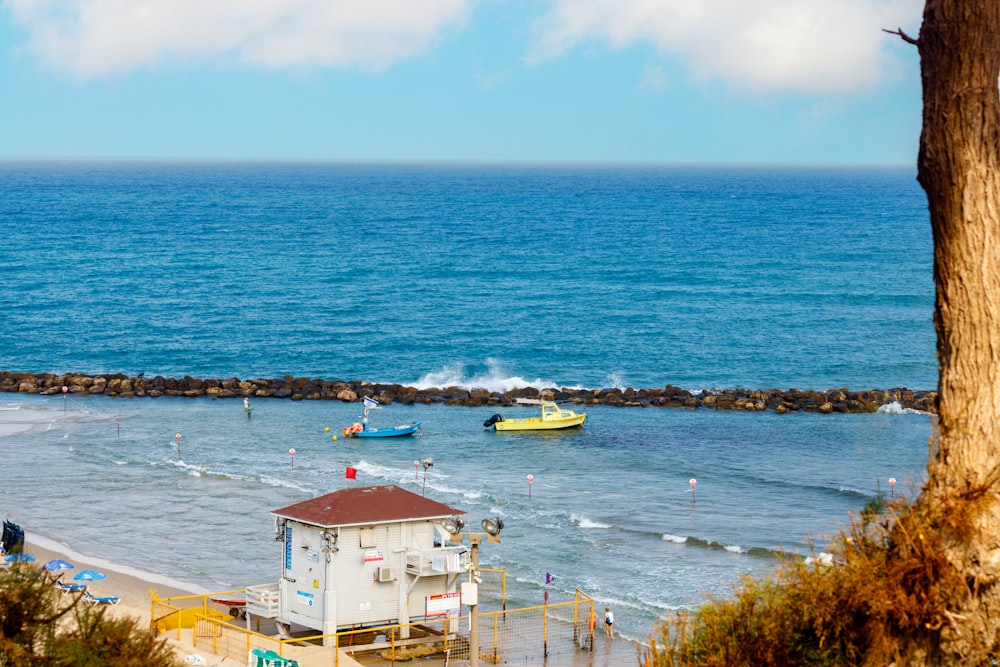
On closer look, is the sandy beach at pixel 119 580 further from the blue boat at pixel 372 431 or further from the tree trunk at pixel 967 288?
the tree trunk at pixel 967 288

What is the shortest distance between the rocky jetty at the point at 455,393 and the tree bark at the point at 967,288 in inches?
2054

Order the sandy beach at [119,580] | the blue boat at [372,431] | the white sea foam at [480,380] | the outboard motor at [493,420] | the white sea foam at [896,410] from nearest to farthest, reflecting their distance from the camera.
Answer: the sandy beach at [119,580] < the blue boat at [372,431] < the outboard motor at [493,420] < the white sea foam at [896,410] < the white sea foam at [480,380]

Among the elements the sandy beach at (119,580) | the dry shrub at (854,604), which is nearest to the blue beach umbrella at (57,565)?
the sandy beach at (119,580)

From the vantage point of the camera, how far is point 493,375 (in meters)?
70.8

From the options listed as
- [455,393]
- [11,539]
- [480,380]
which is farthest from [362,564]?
[480,380]

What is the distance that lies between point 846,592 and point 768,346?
72.2 meters

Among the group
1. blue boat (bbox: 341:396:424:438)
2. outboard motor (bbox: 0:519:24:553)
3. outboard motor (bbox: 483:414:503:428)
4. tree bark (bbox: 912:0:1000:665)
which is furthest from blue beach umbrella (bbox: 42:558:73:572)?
outboard motor (bbox: 483:414:503:428)

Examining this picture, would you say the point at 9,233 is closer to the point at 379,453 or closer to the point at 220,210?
the point at 220,210

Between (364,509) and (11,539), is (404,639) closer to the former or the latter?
(364,509)

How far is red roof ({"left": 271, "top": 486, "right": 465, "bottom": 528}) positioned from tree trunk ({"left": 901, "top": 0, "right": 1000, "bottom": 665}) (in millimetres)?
16781

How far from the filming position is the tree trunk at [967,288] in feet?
23.6

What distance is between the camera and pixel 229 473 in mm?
44406

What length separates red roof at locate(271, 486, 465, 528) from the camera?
2338cm

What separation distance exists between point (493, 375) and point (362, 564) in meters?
47.5
